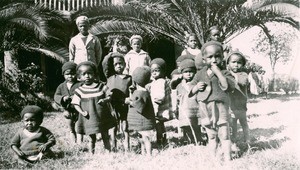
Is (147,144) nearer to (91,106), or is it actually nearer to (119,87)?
(91,106)

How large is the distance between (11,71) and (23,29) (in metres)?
1.27

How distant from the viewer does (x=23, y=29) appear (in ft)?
24.2

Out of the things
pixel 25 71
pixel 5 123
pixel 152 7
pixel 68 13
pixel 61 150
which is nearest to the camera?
pixel 61 150

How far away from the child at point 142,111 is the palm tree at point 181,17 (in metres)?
3.75

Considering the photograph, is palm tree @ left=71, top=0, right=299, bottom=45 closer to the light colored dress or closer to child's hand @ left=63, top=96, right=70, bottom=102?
the light colored dress

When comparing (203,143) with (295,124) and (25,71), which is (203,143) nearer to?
(295,124)

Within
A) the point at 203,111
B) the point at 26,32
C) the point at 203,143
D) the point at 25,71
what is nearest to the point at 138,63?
the point at 203,143

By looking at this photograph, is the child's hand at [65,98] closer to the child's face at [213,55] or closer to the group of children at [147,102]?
the group of children at [147,102]

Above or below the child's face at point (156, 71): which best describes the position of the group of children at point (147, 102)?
below

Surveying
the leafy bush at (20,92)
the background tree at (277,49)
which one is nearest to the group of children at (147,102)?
the leafy bush at (20,92)

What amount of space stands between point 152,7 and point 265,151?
445 cm

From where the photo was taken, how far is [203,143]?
4266 mm

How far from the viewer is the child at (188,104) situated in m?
4.05

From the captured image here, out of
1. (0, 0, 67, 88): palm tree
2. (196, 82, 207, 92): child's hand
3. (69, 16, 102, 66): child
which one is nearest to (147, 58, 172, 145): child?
(196, 82, 207, 92): child's hand
